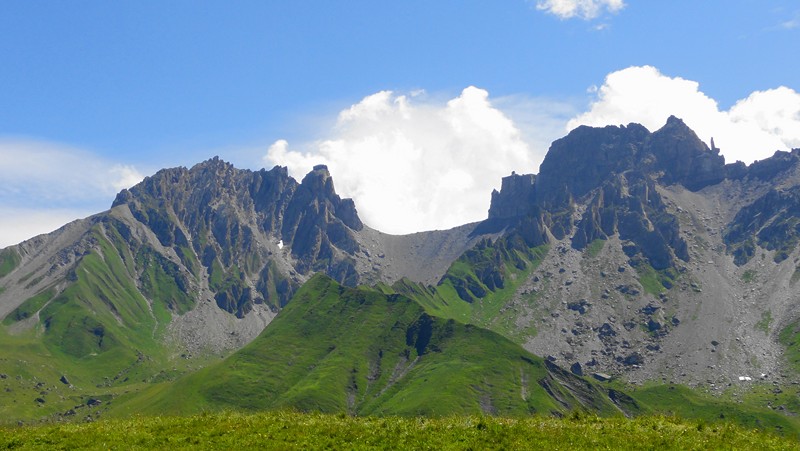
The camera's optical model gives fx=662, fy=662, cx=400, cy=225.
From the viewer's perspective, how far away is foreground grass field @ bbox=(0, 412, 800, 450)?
4116 cm

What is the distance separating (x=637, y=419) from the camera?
46.7 meters

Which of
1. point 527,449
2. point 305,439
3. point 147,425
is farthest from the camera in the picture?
point 147,425

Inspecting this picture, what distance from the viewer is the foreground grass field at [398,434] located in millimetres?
41156

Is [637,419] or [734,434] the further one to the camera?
[637,419]

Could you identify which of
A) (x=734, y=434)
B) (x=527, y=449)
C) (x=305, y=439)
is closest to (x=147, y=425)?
(x=305, y=439)

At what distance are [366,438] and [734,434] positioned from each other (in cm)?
2359

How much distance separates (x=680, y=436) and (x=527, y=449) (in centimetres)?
1012

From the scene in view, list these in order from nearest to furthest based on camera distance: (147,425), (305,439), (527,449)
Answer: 1. (527,449)
2. (305,439)
3. (147,425)

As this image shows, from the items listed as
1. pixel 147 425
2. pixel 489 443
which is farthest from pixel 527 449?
pixel 147 425

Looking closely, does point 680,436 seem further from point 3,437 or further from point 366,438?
point 3,437

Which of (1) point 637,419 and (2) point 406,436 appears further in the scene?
(1) point 637,419

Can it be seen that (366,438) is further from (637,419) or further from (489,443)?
(637,419)

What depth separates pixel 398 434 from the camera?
43688 millimetres

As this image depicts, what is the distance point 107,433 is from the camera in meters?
44.6
